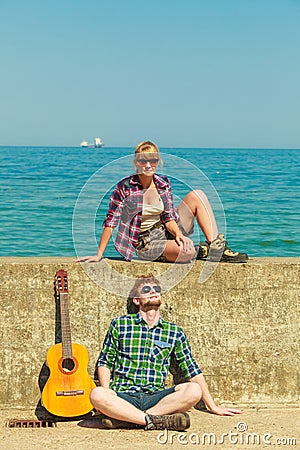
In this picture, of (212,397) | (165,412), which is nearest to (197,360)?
(212,397)

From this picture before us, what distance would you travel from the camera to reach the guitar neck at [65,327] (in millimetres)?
5191

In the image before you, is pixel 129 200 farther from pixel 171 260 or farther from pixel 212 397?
pixel 212 397

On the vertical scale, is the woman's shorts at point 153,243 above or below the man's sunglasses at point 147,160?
below

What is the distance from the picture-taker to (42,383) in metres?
5.35

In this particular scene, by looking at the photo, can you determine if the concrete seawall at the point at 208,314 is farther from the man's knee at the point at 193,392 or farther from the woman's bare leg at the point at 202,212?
the man's knee at the point at 193,392

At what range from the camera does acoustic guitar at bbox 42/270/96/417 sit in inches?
200

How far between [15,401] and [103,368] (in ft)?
2.26

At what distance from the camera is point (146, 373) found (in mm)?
5098

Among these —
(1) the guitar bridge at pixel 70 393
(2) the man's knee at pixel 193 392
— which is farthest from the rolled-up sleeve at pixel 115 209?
(2) the man's knee at pixel 193 392

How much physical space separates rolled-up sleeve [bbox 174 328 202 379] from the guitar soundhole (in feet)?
2.23

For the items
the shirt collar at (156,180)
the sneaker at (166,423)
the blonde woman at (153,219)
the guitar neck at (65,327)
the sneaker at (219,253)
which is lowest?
the sneaker at (166,423)

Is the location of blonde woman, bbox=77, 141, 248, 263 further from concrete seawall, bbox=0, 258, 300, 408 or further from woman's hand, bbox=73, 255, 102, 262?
concrete seawall, bbox=0, 258, 300, 408

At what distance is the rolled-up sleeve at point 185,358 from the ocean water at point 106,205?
2.74 feet

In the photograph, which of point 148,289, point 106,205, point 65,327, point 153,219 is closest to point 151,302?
point 148,289
